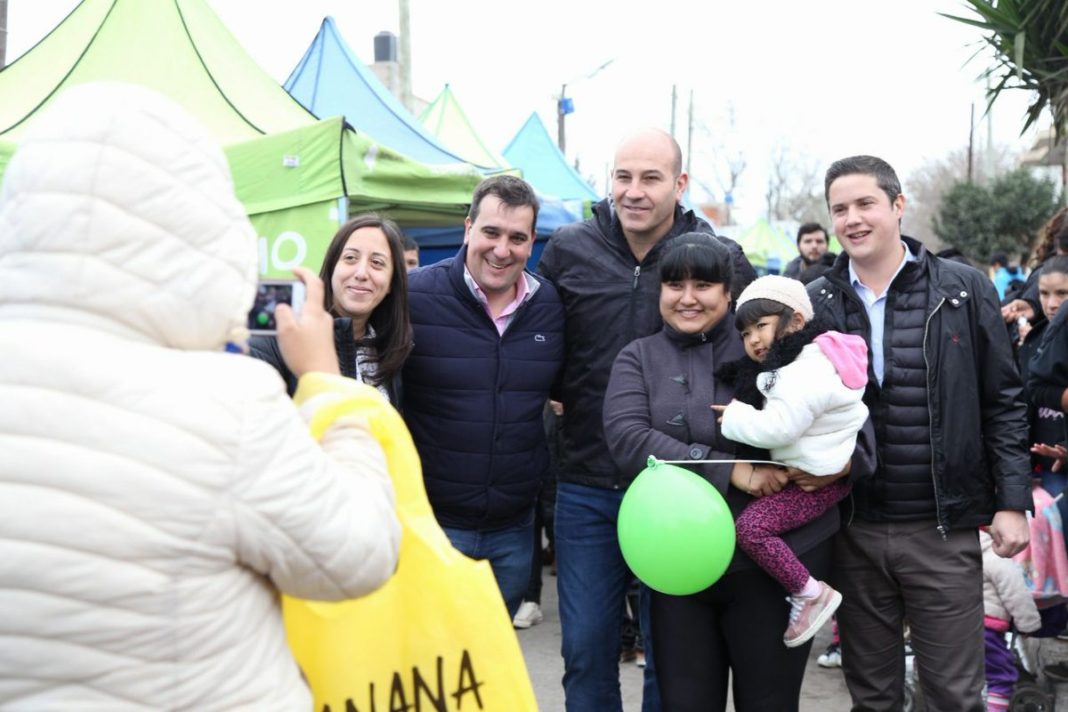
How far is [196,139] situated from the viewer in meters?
1.50

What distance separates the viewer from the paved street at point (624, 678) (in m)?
4.72

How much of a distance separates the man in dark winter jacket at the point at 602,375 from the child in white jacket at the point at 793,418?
418mm

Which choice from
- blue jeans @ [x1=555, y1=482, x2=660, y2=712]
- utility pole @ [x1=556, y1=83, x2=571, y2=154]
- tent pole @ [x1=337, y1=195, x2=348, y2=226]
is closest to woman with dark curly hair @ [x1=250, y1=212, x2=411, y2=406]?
blue jeans @ [x1=555, y1=482, x2=660, y2=712]

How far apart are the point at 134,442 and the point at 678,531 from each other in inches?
67.7

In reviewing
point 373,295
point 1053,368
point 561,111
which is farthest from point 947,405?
point 561,111

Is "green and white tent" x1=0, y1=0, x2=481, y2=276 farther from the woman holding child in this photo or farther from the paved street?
the woman holding child

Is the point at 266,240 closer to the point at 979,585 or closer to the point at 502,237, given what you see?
the point at 502,237

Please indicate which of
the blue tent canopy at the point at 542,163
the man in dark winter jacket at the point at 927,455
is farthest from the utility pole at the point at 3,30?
the man in dark winter jacket at the point at 927,455

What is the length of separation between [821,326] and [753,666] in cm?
108

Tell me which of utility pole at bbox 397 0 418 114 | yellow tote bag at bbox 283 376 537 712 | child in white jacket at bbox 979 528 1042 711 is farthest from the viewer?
utility pole at bbox 397 0 418 114

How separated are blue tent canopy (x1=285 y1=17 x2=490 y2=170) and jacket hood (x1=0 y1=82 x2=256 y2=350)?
8697 mm

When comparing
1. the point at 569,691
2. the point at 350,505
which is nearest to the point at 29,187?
the point at 350,505

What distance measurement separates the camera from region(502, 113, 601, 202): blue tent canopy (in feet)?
49.4

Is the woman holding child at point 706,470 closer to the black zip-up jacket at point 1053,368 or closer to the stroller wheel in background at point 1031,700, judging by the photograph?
the black zip-up jacket at point 1053,368
